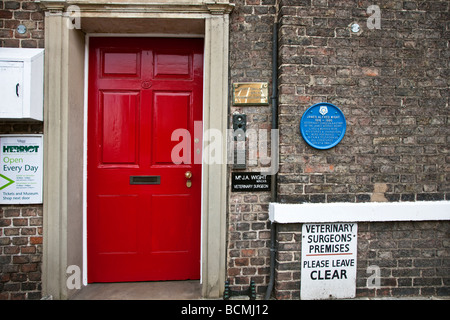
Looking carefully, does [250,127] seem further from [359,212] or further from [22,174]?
[22,174]

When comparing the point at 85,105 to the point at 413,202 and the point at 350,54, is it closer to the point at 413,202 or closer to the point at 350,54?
the point at 350,54

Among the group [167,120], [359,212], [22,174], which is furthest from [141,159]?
[359,212]

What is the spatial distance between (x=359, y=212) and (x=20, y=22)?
12.6 ft

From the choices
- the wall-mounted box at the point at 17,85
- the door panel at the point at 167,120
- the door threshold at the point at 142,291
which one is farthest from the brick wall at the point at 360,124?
the wall-mounted box at the point at 17,85

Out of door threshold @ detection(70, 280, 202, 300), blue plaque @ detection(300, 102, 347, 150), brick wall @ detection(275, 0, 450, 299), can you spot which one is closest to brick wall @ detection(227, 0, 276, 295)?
brick wall @ detection(275, 0, 450, 299)

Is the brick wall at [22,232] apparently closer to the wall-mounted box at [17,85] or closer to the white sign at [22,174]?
the white sign at [22,174]

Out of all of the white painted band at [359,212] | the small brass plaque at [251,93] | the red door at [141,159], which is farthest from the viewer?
the red door at [141,159]

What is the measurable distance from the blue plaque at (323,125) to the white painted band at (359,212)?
614mm

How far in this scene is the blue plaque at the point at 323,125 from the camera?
2.83 m

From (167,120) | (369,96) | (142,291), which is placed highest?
(369,96)

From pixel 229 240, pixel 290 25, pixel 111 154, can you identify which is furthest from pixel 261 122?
pixel 111 154

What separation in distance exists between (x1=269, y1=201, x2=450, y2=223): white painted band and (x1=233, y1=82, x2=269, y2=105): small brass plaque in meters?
1.05

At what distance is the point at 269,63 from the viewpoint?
293cm

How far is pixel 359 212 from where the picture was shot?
9.36 ft
